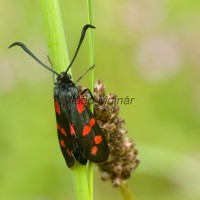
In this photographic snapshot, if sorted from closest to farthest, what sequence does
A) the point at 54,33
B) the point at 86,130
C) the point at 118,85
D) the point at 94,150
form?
1. the point at 54,33
2. the point at 94,150
3. the point at 86,130
4. the point at 118,85

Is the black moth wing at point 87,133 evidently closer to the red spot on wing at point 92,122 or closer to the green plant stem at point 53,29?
the red spot on wing at point 92,122

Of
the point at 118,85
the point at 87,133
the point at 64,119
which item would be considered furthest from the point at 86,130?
the point at 118,85

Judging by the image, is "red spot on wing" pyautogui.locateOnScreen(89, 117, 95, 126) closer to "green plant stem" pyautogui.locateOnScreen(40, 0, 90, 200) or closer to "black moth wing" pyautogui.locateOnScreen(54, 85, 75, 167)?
"black moth wing" pyautogui.locateOnScreen(54, 85, 75, 167)

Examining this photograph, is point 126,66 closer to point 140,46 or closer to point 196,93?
point 140,46

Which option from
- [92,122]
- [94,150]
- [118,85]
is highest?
[92,122]

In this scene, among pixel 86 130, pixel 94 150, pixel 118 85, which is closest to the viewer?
pixel 94 150

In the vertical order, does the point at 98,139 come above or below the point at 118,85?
above

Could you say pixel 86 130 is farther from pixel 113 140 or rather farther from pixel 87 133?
pixel 113 140

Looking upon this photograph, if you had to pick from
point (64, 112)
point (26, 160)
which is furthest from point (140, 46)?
point (64, 112)
